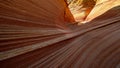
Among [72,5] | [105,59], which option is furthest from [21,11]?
[72,5]

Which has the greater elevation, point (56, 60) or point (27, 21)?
point (27, 21)

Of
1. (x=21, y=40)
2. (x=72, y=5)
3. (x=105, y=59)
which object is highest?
(x=72, y=5)

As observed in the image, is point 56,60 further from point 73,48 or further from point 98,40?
point 98,40

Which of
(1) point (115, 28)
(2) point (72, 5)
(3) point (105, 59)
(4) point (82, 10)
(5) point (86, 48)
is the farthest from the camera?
(2) point (72, 5)

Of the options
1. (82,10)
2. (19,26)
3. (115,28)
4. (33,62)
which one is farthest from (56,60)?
(82,10)

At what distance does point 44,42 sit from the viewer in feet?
2.72

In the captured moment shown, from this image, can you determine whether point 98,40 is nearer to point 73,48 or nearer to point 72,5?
point 73,48

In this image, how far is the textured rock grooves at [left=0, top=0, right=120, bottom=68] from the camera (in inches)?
26.7

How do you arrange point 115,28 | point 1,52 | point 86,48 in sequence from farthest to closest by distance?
point 115,28
point 86,48
point 1,52

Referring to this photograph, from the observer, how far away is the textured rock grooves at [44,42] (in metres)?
0.68

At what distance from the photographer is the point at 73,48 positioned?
850 mm

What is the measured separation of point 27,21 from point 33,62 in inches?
8.4

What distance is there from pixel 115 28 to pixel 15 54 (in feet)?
1.77

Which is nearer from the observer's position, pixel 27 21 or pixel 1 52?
pixel 1 52
